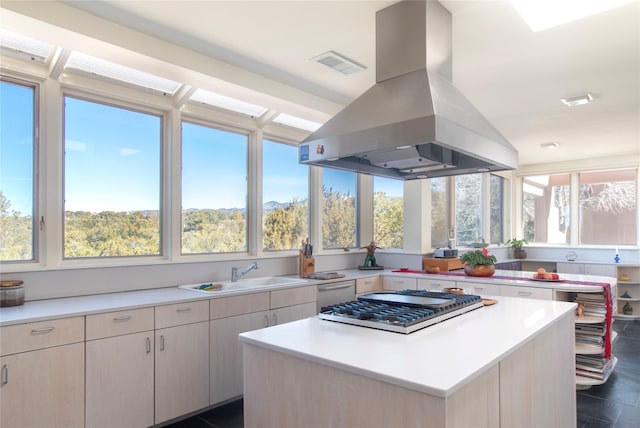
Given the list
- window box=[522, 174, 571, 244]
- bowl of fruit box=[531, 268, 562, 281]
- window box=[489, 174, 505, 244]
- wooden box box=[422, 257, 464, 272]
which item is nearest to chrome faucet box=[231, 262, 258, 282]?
wooden box box=[422, 257, 464, 272]

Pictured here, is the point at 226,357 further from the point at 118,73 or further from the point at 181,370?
the point at 118,73

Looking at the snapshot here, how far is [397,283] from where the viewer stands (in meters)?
4.23

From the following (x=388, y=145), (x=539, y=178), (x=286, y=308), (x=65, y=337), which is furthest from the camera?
(x=539, y=178)

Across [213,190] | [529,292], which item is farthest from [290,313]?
[529,292]

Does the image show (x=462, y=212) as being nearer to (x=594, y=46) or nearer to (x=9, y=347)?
(x=594, y=46)

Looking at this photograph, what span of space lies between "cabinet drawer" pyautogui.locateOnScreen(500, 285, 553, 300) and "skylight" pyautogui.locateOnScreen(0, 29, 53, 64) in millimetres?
3973

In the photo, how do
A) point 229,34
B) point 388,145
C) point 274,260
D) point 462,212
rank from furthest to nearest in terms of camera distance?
point 462,212 → point 274,260 → point 229,34 → point 388,145

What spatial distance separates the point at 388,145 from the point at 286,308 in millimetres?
1968

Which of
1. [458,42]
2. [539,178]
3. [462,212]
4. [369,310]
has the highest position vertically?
[458,42]

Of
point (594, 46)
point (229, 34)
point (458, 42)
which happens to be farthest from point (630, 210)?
point (229, 34)

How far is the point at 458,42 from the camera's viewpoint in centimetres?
267

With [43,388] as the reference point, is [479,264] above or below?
above

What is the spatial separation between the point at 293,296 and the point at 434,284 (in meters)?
1.47

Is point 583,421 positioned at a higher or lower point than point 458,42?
lower
